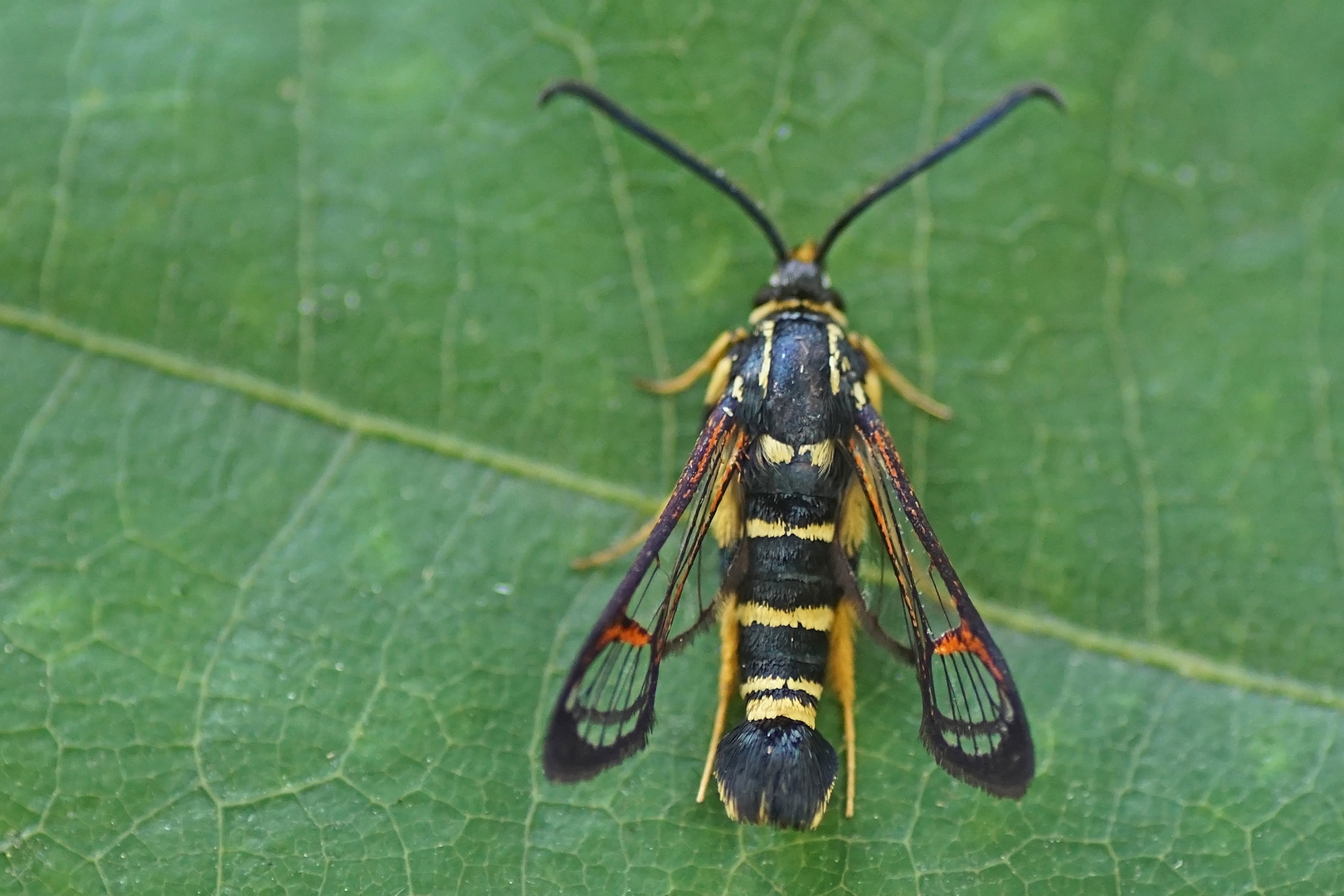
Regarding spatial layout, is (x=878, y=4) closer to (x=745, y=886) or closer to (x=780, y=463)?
(x=780, y=463)

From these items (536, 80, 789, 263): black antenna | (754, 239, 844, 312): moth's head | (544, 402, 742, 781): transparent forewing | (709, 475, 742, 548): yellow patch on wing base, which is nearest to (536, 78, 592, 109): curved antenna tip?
(536, 80, 789, 263): black antenna

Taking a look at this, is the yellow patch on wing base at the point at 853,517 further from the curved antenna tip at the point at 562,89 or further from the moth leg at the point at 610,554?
the curved antenna tip at the point at 562,89

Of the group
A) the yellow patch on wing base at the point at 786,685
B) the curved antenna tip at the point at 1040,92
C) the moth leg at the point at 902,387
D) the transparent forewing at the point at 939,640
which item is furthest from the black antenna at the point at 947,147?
the yellow patch on wing base at the point at 786,685

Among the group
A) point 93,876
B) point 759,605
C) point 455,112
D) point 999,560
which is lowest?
point 93,876

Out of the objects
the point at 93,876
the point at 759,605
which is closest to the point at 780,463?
the point at 759,605

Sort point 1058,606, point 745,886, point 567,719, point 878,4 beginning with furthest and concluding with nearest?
point 878,4, point 1058,606, point 745,886, point 567,719

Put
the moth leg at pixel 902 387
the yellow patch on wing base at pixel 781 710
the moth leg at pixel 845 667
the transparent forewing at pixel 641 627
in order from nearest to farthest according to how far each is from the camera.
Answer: the transparent forewing at pixel 641 627 → the yellow patch on wing base at pixel 781 710 → the moth leg at pixel 845 667 → the moth leg at pixel 902 387
